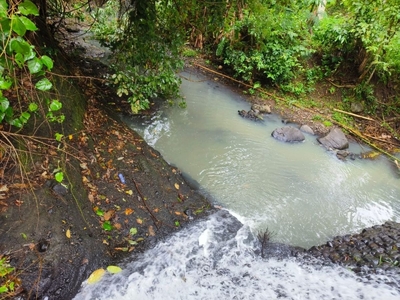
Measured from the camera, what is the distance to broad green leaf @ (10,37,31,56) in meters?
1.91

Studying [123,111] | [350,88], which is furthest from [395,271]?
[350,88]

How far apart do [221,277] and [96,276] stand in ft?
4.55

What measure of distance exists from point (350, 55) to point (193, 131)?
5.79 meters

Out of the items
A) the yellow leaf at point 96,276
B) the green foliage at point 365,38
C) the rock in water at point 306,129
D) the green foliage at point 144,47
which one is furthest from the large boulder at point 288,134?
the yellow leaf at point 96,276

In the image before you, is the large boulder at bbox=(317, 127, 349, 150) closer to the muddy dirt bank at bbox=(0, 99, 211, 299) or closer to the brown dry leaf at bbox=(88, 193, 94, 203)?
the muddy dirt bank at bbox=(0, 99, 211, 299)

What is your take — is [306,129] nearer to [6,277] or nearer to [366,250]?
[366,250]

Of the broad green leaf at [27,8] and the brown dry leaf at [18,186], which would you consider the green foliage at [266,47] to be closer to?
the brown dry leaf at [18,186]

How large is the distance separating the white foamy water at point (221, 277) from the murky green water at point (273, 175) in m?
0.64

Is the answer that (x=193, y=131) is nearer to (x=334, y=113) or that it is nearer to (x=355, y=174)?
(x=355, y=174)

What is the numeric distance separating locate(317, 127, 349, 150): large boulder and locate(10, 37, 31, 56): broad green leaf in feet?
21.8

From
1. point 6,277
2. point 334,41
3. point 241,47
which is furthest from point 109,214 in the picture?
point 334,41

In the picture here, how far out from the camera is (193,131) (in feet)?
21.2

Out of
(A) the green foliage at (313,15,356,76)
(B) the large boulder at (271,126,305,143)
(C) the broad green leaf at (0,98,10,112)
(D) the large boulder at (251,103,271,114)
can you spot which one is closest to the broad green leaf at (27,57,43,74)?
(C) the broad green leaf at (0,98,10,112)

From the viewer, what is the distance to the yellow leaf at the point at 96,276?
309 cm
